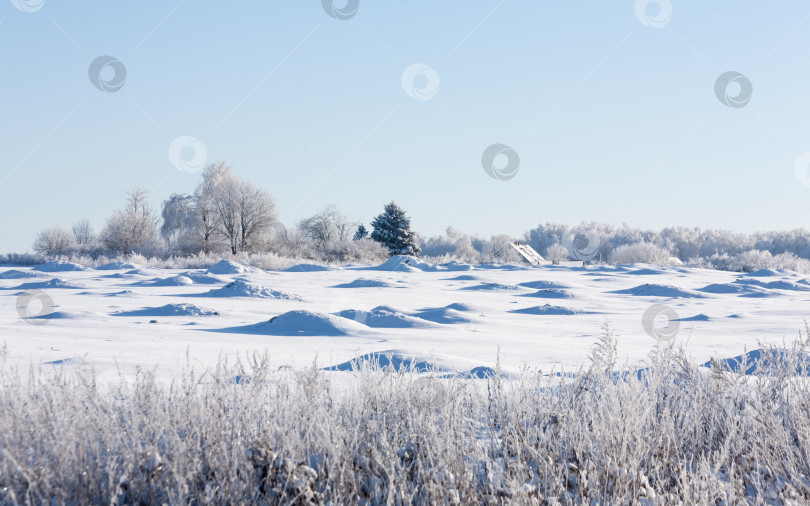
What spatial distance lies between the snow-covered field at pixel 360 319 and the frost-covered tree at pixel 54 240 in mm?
20725

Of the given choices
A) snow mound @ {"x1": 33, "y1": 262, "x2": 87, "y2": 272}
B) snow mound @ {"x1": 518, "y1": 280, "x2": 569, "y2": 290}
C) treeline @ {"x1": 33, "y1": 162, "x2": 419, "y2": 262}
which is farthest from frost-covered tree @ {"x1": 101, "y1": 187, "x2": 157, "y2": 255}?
snow mound @ {"x1": 518, "y1": 280, "x2": 569, "y2": 290}

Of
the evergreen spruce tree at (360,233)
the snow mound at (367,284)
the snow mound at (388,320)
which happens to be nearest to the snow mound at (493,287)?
the snow mound at (367,284)

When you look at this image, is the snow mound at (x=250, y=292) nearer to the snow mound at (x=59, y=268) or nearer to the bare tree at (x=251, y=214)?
the snow mound at (x=59, y=268)

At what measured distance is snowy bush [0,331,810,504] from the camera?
2.74 meters

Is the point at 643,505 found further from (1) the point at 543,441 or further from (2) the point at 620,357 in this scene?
(2) the point at 620,357

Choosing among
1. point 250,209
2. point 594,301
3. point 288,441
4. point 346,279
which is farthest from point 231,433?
point 250,209

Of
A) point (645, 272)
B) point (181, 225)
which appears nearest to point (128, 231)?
point (181, 225)

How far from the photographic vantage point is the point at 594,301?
49.4 ft

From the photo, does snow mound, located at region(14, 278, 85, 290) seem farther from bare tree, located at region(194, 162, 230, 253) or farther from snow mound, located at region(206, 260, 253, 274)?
bare tree, located at region(194, 162, 230, 253)

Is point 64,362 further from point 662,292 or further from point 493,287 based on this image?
point 662,292

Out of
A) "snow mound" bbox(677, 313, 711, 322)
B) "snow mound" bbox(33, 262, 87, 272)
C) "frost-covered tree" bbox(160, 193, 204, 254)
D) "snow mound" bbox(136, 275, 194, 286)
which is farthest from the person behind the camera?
"frost-covered tree" bbox(160, 193, 204, 254)

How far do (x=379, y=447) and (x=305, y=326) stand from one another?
242 inches

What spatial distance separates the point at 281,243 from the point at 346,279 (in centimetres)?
1731

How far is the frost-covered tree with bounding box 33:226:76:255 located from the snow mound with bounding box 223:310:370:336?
33915 millimetres
